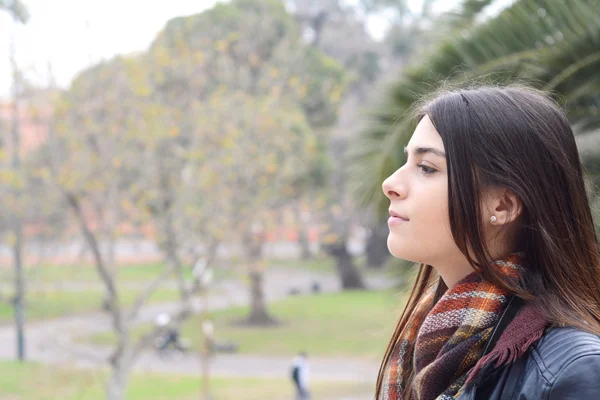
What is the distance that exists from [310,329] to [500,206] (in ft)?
64.1

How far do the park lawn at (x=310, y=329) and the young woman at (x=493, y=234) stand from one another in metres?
13.9

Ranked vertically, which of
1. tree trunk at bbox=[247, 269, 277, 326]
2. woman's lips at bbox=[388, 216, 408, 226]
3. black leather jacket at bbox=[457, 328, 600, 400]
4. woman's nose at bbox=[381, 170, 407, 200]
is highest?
woman's nose at bbox=[381, 170, 407, 200]

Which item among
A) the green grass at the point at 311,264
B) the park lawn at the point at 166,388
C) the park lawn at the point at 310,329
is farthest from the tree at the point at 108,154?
the green grass at the point at 311,264

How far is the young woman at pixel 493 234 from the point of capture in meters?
1.25

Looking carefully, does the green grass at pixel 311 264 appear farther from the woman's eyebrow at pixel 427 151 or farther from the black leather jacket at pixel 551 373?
the black leather jacket at pixel 551 373

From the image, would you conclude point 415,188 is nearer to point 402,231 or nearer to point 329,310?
point 402,231

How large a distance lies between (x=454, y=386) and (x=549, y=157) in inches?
18.1

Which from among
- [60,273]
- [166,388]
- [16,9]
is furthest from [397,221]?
[166,388]

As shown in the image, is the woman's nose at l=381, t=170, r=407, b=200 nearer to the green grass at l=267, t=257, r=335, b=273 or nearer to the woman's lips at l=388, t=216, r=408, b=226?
the woman's lips at l=388, t=216, r=408, b=226

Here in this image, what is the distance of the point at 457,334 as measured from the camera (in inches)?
50.0

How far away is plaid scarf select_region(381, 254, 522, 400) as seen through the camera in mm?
1257

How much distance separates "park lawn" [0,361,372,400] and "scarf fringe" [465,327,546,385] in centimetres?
1130

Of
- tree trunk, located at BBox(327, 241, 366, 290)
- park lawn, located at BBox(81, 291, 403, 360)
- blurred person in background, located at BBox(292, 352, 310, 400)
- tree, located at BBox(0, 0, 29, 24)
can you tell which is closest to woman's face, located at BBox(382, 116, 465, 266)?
tree, located at BBox(0, 0, 29, 24)

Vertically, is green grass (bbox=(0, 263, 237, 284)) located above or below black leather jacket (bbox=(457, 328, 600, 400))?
below
